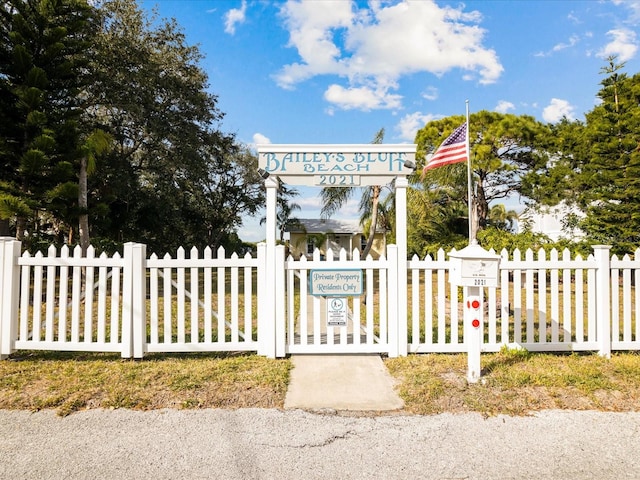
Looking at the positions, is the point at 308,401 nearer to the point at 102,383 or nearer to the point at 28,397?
the point at 102,383

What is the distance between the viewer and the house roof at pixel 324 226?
29984 mm

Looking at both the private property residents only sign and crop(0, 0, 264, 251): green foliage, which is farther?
crop(0, 0, 264, 251): green foliage

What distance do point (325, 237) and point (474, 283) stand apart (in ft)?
85.4

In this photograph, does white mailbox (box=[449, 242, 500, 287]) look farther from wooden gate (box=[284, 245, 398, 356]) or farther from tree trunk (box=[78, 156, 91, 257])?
tree trunk (box=[78, 156, 91, 257])

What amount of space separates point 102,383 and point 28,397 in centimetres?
62

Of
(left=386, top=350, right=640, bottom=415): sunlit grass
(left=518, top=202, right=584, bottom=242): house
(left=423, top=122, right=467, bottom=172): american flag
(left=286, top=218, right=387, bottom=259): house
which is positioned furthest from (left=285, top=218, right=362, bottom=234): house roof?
(left=386, top=350, right=640, bottom=415): sunlit grass

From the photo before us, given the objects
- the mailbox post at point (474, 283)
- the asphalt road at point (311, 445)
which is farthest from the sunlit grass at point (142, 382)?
the mailbox post at point (474, 283)

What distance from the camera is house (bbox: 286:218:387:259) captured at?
29.9 m

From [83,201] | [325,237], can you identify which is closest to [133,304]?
[83,201]

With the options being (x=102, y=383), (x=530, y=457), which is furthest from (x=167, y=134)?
(x=530, y=457)

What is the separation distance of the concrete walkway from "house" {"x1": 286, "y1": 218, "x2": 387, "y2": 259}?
24.3 m

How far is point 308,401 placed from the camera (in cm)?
353

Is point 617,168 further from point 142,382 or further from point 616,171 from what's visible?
point 142,382

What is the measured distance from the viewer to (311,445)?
2.80 metres
